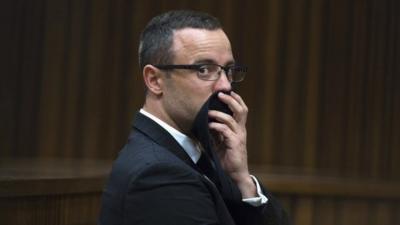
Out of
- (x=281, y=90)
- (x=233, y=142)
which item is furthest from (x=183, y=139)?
(x=281, y=90)

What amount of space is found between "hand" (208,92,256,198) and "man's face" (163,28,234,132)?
0.04 meters

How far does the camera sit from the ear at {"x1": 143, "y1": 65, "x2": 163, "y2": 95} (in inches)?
74.3

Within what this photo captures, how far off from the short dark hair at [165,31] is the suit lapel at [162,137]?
156mm

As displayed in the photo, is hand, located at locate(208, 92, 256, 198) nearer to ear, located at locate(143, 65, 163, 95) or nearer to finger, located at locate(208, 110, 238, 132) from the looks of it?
finger, located at locate(208, 110, 238, 132)

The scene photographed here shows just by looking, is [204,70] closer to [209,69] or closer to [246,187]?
[209,69]

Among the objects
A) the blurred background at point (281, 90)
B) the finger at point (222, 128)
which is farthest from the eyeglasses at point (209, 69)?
the blurred background at point (281, 90)

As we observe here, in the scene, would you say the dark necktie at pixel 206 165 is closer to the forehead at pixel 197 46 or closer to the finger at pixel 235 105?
the finger at pixel 235 105

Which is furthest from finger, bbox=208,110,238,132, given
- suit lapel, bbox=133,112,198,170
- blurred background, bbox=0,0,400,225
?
blurred background, bbox=0,0,400,225

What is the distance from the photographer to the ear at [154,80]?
1887 millimetres

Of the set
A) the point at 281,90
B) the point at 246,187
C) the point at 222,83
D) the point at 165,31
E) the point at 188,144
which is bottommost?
the point at 281,90

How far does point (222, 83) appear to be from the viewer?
1885 millimetres

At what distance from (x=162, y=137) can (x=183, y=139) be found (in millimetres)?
59

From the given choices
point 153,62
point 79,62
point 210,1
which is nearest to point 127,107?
point 79,62

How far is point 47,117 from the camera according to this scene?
3.88 metres
